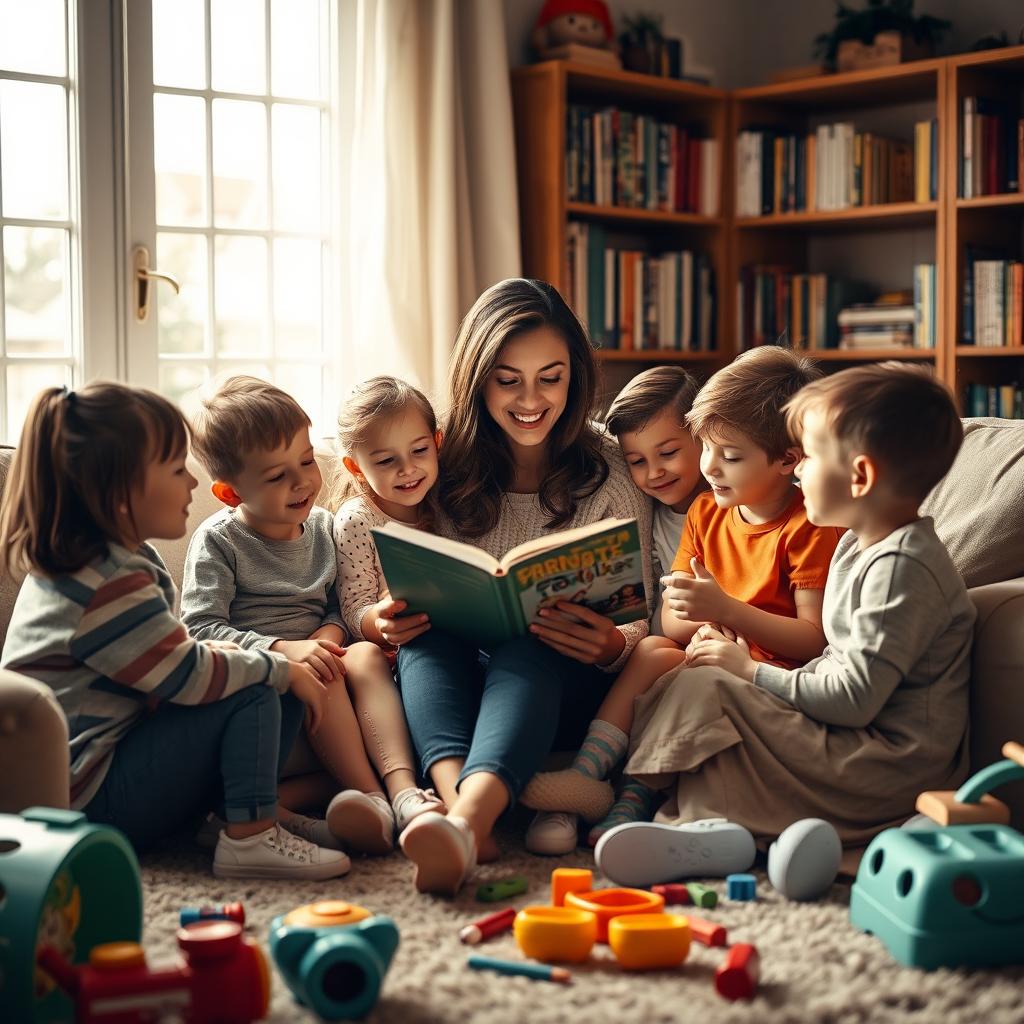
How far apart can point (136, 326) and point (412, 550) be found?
5.07 ft

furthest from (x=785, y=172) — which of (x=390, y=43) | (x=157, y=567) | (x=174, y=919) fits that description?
(x=174, y=919)

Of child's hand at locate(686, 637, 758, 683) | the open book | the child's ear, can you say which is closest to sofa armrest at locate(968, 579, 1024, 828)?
child's hand at locate(686, 637, 758, 683)

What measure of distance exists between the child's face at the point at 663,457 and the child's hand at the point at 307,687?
676 mm

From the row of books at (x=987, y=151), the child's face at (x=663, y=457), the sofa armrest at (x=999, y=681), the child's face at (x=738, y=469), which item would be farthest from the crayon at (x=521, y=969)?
the row of books at (x=987, y=151)

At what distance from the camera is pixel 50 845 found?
4.23 ft

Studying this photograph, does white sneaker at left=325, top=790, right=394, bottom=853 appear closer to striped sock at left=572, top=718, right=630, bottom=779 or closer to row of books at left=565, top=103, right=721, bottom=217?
striped sock at left=572, top=718, right=630, bottom=779

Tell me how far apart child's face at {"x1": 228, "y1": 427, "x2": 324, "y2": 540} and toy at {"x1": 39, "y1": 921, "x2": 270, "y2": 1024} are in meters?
0.85

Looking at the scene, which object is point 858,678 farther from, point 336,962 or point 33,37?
point 33,37

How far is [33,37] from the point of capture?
116 inches

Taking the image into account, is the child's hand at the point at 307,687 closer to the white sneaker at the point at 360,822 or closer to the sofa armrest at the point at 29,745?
the white sneaker at the point at 360,822

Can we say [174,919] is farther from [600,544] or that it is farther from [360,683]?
[600,544]

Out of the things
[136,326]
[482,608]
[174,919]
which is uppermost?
[136,326]

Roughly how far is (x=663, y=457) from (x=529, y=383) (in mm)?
258

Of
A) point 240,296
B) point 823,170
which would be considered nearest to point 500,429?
point 240,296
